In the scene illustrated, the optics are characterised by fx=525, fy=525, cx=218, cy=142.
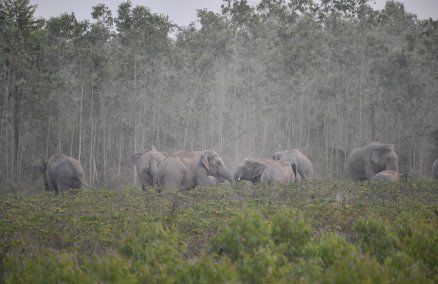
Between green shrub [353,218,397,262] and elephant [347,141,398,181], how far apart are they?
58.0 ft

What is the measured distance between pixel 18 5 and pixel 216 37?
1452 cm

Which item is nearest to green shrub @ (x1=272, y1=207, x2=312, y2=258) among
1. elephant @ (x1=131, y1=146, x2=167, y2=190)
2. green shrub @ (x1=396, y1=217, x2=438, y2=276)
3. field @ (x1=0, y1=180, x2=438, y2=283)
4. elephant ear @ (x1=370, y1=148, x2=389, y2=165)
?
field @ (x1=0, y1=180, x2=438, y2=283)

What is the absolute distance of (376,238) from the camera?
30.1 ft

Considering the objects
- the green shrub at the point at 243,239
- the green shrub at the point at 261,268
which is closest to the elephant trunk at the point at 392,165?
the green shrub at the point at 243,239

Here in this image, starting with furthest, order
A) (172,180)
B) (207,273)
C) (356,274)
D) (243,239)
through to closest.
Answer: (172,180)
(243,239)
(207,273)
(356,274)

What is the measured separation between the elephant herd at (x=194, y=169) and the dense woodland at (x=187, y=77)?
6.82 meters

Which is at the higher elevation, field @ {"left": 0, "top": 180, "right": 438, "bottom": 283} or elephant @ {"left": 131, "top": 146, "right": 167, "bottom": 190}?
elephant @ {"left": 131, "top": 146, "right": 167, "bottom": 190}

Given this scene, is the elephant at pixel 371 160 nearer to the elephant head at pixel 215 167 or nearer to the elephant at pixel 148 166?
the elephant head at pixel 215 167

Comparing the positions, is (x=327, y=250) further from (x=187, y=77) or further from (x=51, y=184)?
(x=187, y=77)

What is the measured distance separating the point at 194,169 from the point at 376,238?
1443 cm

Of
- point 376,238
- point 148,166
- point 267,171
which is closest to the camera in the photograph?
point 376,238

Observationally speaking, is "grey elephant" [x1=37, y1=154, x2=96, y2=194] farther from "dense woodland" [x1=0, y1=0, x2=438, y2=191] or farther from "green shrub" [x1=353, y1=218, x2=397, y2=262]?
"green shrub" [x1=353, y1=218, x2=397, y2=262]

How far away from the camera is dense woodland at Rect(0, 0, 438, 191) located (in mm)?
32875

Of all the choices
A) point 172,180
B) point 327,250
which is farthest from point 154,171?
point 327,250
